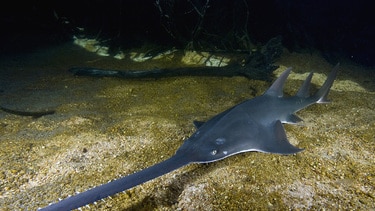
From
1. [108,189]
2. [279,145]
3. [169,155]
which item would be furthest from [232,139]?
[108,189]

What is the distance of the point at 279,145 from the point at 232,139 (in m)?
0.59

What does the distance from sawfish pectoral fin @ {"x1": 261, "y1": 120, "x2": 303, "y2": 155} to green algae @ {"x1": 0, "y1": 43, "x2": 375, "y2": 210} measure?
0.31 meters

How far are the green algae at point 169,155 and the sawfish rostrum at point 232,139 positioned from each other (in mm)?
346

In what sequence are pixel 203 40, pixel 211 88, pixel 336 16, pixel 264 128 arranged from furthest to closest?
pixel 336 16
pixel 203 40
pixel 211 88
pixel 264 128

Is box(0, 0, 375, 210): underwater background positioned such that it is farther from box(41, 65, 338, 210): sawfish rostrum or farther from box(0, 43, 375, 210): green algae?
box(41, 65, 338, 210): sawfish rostrum

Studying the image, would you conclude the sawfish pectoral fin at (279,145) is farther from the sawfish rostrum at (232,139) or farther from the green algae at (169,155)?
the green algae at (169,155)

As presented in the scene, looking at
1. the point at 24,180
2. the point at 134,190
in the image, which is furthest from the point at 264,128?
the point at 24,180

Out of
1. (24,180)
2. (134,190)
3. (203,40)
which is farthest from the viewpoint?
(203,40)

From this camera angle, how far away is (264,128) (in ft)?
10.8

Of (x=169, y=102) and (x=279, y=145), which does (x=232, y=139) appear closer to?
(x=279, y=145)

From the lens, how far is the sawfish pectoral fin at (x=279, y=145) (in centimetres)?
287

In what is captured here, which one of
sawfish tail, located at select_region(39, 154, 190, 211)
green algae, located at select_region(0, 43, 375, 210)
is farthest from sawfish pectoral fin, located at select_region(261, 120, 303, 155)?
sawfish tail, located at select_region(39, 154, 190, 211)

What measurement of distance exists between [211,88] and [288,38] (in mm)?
6099

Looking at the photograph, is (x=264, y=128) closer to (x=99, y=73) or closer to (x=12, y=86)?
(x=99, y=73)
